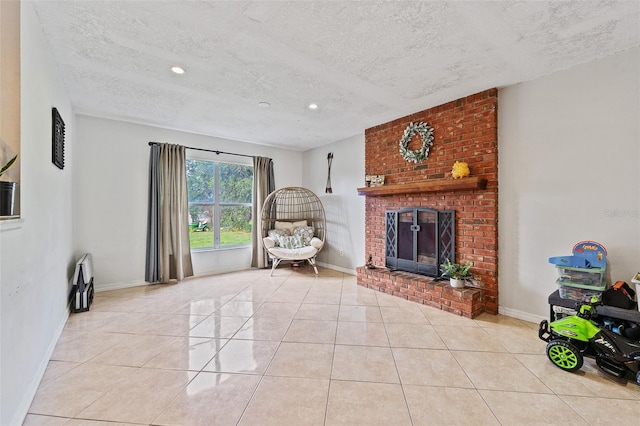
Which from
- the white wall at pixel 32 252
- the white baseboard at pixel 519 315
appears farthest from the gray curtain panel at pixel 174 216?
the white baseboard at pixel 519 315

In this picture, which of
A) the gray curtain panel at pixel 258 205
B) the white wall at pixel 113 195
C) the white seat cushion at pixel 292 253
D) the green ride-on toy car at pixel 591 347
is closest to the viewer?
the green ride-on toy car at pixel 591 347

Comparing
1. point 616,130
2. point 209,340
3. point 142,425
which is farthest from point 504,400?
point 616,130

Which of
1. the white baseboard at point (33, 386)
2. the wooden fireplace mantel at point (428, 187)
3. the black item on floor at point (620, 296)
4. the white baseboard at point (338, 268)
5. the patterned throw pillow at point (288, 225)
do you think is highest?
the wooden fireplace mantel at point (428, 187)

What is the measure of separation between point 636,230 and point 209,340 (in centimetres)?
357

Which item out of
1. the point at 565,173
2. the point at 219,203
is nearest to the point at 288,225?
the point at 219,203

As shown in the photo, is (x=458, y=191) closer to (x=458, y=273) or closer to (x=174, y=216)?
(x=458, y=273)

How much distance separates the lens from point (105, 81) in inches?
105

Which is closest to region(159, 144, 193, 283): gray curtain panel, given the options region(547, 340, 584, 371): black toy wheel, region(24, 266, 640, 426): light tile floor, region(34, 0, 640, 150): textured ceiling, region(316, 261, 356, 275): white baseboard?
region(34, 0, 640, 150): textured ceiling

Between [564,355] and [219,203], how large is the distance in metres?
4.74

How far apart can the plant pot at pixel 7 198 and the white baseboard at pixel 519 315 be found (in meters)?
3.90

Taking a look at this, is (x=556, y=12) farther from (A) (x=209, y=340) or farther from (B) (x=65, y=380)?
(B) (x=65, y=380)

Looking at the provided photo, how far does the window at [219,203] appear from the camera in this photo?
179 inches

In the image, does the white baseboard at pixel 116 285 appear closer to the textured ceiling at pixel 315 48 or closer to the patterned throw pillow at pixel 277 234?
the patterned throw pillow at pixel 277 234

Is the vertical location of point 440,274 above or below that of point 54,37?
below
